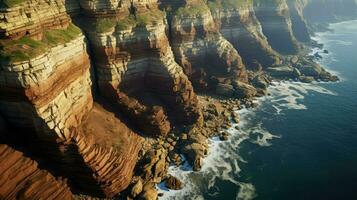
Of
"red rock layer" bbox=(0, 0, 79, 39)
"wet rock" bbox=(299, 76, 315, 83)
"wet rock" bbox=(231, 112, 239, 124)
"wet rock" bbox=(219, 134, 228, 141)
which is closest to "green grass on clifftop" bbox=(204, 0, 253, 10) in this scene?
"wet rock" bbox=(299, 76, 315, 83)

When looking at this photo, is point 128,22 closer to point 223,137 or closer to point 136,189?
point 223,137

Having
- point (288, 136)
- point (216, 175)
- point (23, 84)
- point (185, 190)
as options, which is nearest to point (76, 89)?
point (23, 84)

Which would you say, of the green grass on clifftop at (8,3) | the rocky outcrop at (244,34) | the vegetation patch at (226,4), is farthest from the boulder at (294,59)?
the green grass on clifftop at (8,3)

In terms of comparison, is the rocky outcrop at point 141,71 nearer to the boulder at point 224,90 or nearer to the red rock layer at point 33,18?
the red rock layer at point 33,18

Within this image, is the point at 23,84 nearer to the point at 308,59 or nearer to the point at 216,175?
the point at 216,175

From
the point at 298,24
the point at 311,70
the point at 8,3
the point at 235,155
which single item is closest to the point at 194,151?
the point at 235,155
